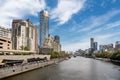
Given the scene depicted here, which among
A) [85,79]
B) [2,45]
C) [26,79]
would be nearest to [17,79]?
[26,79]

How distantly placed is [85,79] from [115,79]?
9859 millimetres

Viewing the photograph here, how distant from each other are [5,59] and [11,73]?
75.5ft

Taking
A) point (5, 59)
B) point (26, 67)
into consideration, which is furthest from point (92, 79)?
point (5, 59)

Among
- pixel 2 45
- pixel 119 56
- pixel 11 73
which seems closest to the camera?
pixel 11 73

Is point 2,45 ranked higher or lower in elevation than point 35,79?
higher

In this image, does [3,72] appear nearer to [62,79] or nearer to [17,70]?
[17,70]

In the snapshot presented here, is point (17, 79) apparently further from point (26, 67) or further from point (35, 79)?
point (26, 67)

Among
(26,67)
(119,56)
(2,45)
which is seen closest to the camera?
(26,67)

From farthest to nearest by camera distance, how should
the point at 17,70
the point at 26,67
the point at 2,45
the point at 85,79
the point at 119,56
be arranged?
the point at 119,56 < the point at 2,45 < the point at 26,67 < the point at 17,70 < the point at 85,79

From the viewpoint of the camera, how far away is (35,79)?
61438 mm

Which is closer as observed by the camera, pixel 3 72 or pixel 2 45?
pixel 3 72

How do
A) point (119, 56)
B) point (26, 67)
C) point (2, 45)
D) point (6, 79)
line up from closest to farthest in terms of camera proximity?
point (6, 79) < point (26, 67) < point (2, 45) < point (119, 56)

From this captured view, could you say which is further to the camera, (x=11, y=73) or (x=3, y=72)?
(x=11, y=73)

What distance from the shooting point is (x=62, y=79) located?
6141cm
